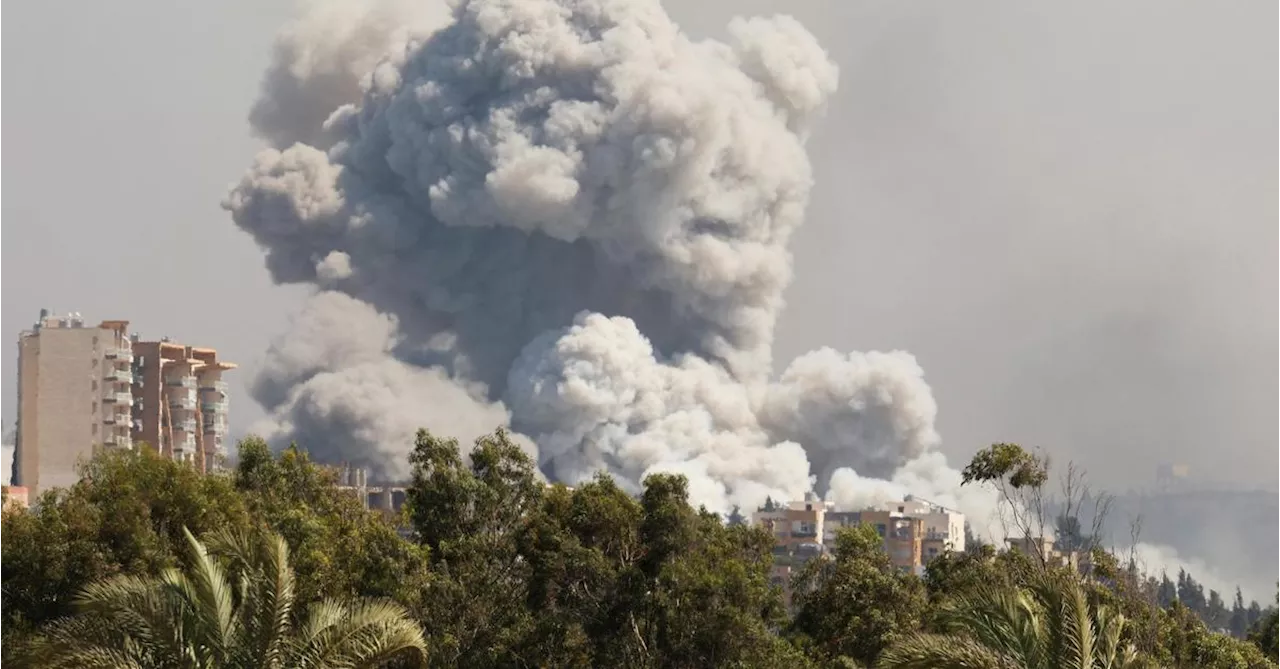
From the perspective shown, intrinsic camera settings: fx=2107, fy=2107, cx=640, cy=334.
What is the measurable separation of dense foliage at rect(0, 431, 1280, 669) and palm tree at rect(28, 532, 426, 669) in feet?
14.9

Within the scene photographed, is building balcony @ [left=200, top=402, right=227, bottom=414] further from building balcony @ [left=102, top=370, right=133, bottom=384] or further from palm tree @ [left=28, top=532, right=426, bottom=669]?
palm tree @ [left=28, top=532, right=426, bottom=669]

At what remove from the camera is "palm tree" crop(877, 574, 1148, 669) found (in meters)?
15.3

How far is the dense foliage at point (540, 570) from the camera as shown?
24.3m

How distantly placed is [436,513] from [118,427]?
57.4m

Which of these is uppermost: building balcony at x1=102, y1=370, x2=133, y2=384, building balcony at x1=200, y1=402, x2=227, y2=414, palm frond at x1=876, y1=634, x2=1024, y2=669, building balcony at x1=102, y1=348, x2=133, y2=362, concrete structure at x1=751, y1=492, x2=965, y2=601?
building balcony at x1=200, y1=402, x2=227, y2=414

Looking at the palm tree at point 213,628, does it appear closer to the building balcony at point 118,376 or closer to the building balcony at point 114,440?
the building balcony at point 114,440

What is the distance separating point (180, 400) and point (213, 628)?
268ft

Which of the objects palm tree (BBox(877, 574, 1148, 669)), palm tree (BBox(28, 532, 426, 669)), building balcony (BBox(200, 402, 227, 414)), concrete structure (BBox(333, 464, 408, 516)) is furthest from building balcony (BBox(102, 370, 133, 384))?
palm tree (BBox(877, 574, 1148, 669))

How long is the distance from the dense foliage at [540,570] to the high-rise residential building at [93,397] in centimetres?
4279

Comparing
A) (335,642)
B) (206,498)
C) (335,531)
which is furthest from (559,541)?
(335,642)

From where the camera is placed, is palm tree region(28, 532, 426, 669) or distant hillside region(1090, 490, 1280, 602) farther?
distant hillside region(1090, 490, 1280, 602)

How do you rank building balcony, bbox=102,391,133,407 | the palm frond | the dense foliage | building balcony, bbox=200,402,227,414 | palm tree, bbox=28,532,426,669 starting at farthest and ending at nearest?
building balcony, bbox=200,402,227,414, building balcony, bbox=102,391,133,407, the dense foliage, palm tree, bbox=28,532,426,669, the palm frond

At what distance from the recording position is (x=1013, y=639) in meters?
15.7

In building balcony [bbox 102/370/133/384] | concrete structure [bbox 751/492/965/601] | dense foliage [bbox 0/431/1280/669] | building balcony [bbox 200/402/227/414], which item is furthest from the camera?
building balcony [bbox 200/402/227/414]
